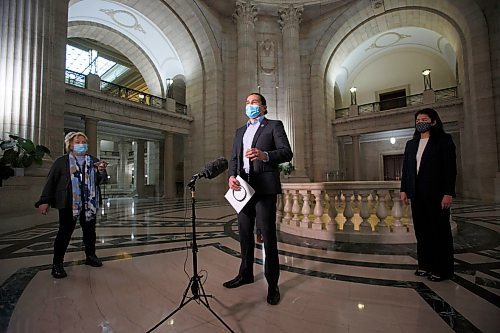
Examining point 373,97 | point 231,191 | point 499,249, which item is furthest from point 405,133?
point 231,191

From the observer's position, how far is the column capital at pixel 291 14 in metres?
13.6

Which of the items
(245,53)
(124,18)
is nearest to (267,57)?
(245,53)

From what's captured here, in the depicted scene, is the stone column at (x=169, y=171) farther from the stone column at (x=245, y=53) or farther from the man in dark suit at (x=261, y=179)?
the man in dark suit at (x=261, y=179)

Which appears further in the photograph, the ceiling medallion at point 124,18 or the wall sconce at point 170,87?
the wall sconce at point 170,87

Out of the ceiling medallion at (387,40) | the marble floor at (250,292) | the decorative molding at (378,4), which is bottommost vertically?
the marble floor at (250,292)

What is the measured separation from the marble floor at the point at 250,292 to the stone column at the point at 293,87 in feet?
33.6

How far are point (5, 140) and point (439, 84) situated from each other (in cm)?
2088

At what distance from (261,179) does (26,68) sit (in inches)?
292

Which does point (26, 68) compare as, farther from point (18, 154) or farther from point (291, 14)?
point (291, 14)

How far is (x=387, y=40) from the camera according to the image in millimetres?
15664

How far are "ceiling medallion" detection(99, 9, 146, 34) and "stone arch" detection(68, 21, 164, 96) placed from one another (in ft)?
2.90

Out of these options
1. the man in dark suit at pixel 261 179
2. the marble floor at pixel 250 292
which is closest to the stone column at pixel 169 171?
the marble floor at pixel 250 292

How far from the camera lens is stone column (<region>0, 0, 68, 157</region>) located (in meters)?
5.86

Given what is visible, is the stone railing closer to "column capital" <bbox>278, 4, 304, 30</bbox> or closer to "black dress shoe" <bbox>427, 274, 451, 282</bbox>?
"black dress shoe" <bbox>427, 274, 451, 282</bbox>
